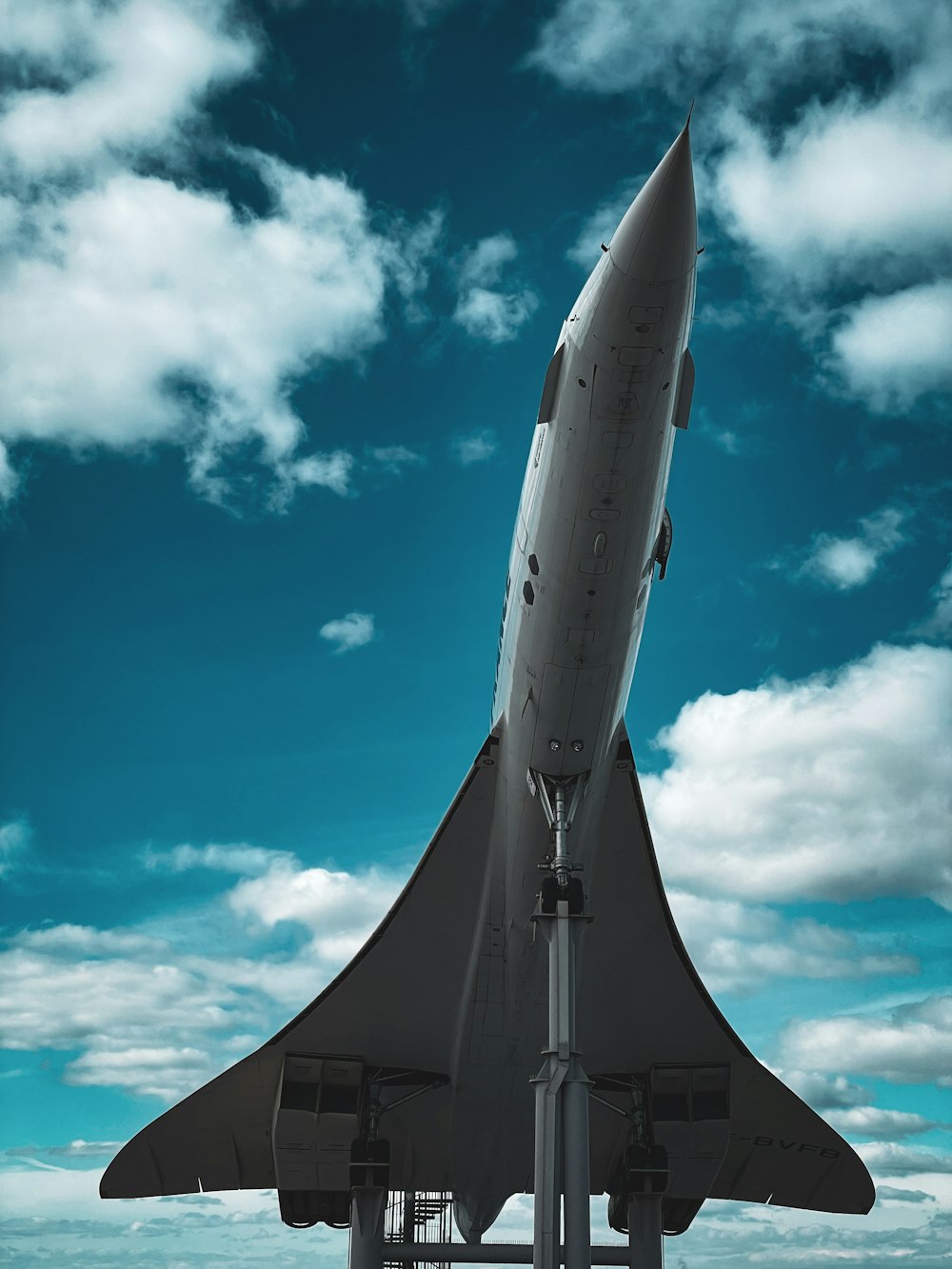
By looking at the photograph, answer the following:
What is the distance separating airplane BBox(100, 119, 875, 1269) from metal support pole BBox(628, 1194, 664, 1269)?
30 mm

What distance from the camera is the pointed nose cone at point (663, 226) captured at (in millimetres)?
6824

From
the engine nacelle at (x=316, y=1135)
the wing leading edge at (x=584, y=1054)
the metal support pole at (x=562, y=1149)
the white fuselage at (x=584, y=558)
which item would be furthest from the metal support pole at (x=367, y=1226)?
the metal support pole at (x=562, y=1149)

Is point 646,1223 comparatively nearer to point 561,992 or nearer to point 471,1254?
point 471,1254

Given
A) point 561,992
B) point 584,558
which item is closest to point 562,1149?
point 561,992

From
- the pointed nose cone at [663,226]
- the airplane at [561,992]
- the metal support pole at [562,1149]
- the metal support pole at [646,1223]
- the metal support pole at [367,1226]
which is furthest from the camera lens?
the metal support pole at [646,1223]

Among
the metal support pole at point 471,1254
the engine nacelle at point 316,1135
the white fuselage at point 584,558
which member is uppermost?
the white fuselage at point 584,558

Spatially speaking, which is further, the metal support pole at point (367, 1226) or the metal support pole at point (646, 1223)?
the metal support pole at point (646, 1223)

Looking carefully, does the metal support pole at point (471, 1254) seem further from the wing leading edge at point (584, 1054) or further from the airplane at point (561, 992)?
the wing leading edge at point (584, 1054)

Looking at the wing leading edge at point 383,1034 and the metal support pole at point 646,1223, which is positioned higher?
the wing leading edge at point 383,1034

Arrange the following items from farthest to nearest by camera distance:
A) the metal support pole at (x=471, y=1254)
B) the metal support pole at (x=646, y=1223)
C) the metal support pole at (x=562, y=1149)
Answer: the metal support pole at (x=646, y=1223) → the metal support pole at (x=471, y=1254) → the metal support pole at (x=562, y=1149)

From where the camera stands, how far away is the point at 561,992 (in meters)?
8.23

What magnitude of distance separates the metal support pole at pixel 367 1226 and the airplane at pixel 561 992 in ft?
0.08

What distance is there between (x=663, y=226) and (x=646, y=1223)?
35.5 feet

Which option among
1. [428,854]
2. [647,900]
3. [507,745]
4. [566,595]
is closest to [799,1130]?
[647,900]
